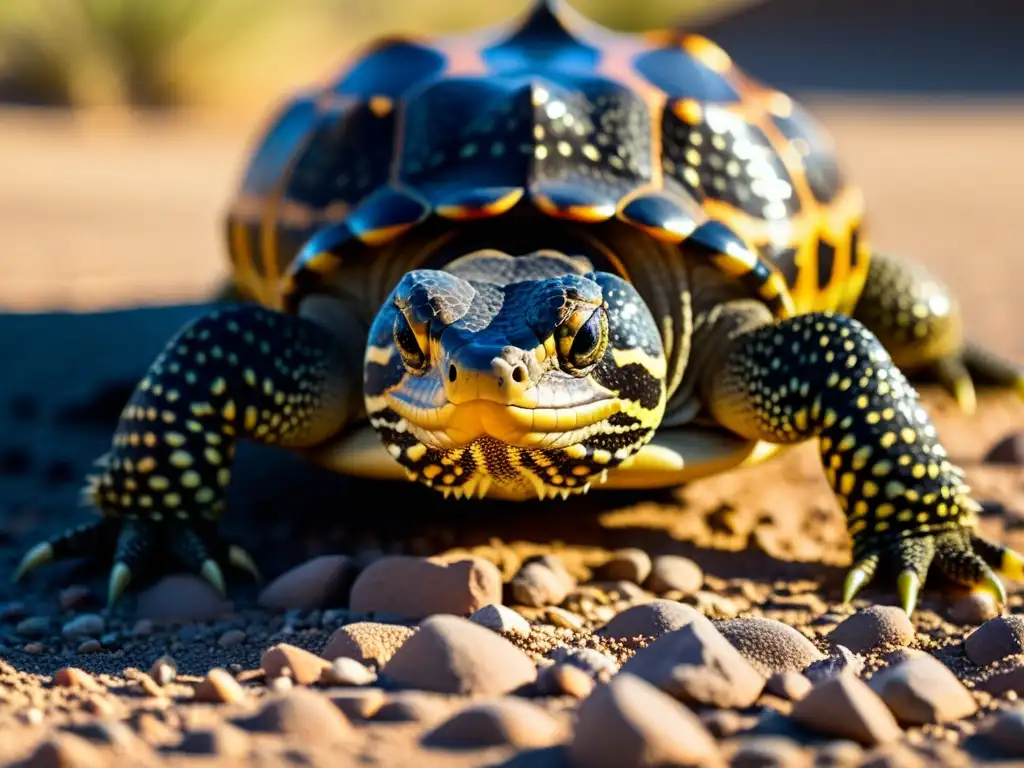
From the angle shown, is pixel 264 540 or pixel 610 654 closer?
pixel 610 654

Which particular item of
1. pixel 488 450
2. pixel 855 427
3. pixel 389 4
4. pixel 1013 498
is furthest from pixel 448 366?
pixel 389 4

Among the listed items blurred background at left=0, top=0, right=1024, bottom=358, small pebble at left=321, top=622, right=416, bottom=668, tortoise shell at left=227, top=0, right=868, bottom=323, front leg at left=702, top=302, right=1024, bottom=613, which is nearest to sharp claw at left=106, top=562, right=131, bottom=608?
small pebble at left=321, top=622, right=416, bottom=668

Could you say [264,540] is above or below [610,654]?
below

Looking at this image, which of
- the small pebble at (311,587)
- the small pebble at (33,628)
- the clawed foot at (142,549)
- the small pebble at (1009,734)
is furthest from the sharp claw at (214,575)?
the small pebble at (1009,734)

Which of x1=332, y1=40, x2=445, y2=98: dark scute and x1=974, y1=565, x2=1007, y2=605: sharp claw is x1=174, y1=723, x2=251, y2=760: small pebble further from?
x1=332, y1=40, x2=445, y2=98: dark scute

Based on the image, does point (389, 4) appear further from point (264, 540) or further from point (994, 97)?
point (264, 540)
